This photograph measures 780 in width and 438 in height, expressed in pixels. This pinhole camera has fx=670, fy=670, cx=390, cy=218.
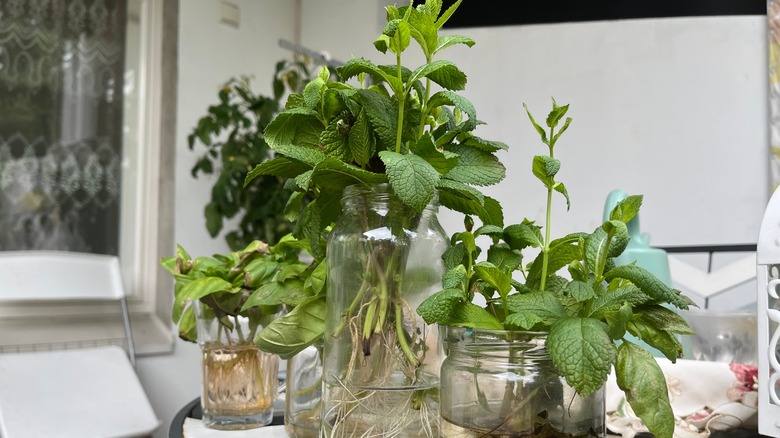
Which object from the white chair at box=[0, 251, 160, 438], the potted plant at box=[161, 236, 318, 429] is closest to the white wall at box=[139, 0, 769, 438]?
the white chair at box=[0, 251, 160, 438]

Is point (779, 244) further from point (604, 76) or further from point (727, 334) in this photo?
point (604, 76)

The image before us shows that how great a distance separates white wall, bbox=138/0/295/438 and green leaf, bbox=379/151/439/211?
2.27 metres

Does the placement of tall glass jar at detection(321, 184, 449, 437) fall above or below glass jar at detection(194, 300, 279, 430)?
above

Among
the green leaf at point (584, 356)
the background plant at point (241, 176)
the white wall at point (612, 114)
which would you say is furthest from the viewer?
the background plant at point (241, 176)

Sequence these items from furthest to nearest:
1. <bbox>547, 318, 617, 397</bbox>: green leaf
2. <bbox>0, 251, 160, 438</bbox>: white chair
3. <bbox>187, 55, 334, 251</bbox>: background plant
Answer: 1. <bbox>187, 55, 334, 251</bbox>: background plant
2. <bbox>0, 251, 160, 438</bbox>: white chair
3. <bbox>547, 318, 617, 397</bbox>: green leaf

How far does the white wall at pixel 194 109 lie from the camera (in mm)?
2557

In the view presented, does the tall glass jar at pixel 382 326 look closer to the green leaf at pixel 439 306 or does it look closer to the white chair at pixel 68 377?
the green leaf at pixel 439 306

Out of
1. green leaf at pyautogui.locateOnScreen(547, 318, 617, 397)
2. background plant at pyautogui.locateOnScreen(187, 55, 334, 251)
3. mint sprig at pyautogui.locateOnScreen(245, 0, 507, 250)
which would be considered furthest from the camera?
background plant at pyautogui.locateOnScreen(187, 55, 334, 251)

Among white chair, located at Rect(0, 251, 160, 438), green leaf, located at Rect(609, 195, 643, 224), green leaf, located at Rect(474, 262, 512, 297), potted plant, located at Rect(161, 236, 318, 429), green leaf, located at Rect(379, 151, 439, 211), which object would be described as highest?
green leaf, located at Rect(379, 151, 439, 211)

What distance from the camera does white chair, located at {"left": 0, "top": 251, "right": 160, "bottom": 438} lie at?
1.69 m

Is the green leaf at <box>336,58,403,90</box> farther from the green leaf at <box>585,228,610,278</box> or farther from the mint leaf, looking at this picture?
the green leaf at <box>585,228,610,278</box>

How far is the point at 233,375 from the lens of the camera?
0.75 meters

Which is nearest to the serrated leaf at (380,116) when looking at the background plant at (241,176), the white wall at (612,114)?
the white wall at (612,114)

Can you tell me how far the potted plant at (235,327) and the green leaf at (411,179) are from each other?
26 centimetres
